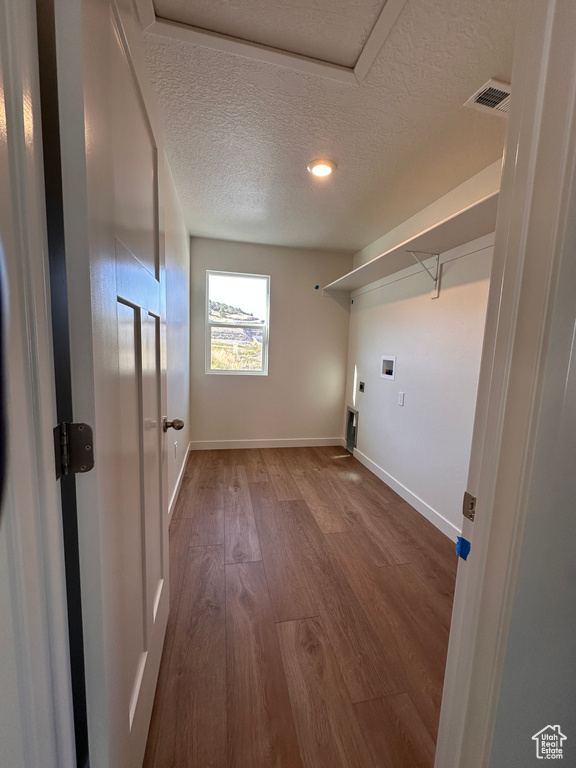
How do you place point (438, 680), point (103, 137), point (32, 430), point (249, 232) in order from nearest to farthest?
point (32, 430) < point (103, 137) < point (438, 680) < point (249, 232)

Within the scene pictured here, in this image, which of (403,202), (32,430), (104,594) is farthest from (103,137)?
(403,202)

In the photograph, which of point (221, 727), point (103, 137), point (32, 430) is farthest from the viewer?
point (221, 727)

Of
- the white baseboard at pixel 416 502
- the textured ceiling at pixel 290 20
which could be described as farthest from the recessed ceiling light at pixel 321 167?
the white baseboard at pixel 416 502

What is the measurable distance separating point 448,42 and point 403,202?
1297mm

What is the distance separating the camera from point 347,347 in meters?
3.99

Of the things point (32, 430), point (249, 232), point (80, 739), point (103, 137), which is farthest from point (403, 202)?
point (80, 739)

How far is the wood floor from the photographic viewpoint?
1.02 m

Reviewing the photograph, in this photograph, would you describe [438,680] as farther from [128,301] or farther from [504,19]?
[504,19]

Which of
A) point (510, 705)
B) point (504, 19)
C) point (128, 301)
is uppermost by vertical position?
point (504, 19)

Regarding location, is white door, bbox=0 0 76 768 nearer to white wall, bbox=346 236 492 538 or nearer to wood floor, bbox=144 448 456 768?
wood floor, bbox=144 448 456 768

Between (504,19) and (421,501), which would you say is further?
(421,501)

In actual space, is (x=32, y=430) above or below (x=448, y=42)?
below

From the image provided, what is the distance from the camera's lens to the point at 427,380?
2434mm

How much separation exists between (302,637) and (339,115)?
2556 millimetres
